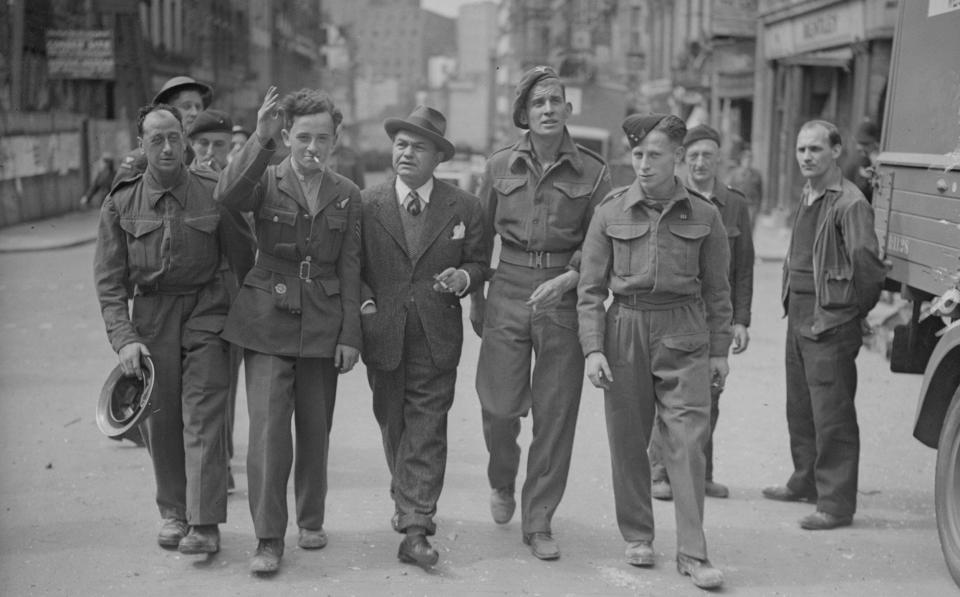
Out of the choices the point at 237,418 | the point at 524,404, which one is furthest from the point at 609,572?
the point at 237,418

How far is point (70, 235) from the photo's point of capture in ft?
78.3

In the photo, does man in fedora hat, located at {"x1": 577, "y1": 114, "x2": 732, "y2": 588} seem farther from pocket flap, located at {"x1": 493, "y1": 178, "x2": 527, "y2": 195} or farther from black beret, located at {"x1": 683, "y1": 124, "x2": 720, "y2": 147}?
black beret, located at {"x1": 683, "y1": 124, "x2": 720, "y2": 147}

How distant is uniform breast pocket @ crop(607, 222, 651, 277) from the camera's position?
5.20 meters

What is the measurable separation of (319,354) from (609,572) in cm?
160

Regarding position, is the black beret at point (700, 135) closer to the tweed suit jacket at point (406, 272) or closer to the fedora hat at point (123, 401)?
the tweed suit jacket at point (406, 272)

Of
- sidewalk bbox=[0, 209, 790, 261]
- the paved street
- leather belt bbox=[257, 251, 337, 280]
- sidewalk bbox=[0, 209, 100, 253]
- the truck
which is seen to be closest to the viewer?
the paved street

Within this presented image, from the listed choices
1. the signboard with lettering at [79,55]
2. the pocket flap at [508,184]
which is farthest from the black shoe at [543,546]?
the signboard with lettering at [79,55]

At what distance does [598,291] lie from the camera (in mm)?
5285

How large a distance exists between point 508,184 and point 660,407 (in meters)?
1.28

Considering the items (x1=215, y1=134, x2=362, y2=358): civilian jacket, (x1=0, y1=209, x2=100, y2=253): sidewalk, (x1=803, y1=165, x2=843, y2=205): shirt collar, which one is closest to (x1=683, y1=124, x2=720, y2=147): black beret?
(x1=803, y1=165, x2=843, y2=205): shirt collar

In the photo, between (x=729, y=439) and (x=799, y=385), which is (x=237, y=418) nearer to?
(x=729, y=439)

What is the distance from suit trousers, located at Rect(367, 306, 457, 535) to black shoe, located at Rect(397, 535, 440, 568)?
0.07 metres

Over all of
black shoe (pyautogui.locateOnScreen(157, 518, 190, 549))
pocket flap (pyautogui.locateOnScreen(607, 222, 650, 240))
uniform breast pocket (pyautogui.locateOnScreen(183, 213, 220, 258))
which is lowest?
black shoe (pyautogui.locateOnScreen(157, 518, 190, 549))

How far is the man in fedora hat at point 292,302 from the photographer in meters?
5.17
